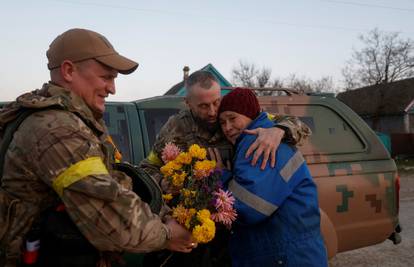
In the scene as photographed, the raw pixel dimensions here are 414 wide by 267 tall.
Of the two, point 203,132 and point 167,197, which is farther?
point 203,132

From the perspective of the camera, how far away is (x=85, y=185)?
1.35m

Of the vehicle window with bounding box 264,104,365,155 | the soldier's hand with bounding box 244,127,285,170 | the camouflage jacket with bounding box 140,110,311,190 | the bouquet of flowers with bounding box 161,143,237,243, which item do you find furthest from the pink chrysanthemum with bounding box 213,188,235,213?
the vehicle window with bounding box 264,104,365,155

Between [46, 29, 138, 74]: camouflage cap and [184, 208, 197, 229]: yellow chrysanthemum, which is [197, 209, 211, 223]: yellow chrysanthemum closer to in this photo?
[184, 208, 197, 229]: yellow chrysanthemum

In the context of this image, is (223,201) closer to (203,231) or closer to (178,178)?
(203,231)

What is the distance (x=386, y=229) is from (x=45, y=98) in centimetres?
306

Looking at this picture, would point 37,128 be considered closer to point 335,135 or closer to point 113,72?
point 113,72

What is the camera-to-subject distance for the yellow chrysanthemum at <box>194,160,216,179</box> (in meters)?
1.81

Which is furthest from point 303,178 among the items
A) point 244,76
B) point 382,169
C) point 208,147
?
point 244,76

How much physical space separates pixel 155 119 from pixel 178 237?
178cm

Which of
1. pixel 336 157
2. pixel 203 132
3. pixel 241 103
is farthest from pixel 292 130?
pixel 336 157

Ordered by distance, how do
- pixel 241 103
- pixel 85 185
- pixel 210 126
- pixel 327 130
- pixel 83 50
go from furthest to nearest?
pixel 327 130 < pixel 210 126 < pixel 241 103 < pixel 83 50 < pixel 85 185

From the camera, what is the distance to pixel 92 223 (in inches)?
54.9

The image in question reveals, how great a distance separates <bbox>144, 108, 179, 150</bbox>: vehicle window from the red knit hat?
1.28 m

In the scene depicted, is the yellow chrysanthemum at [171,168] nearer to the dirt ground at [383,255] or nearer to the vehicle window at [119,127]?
the vehicle window at [119,127]
